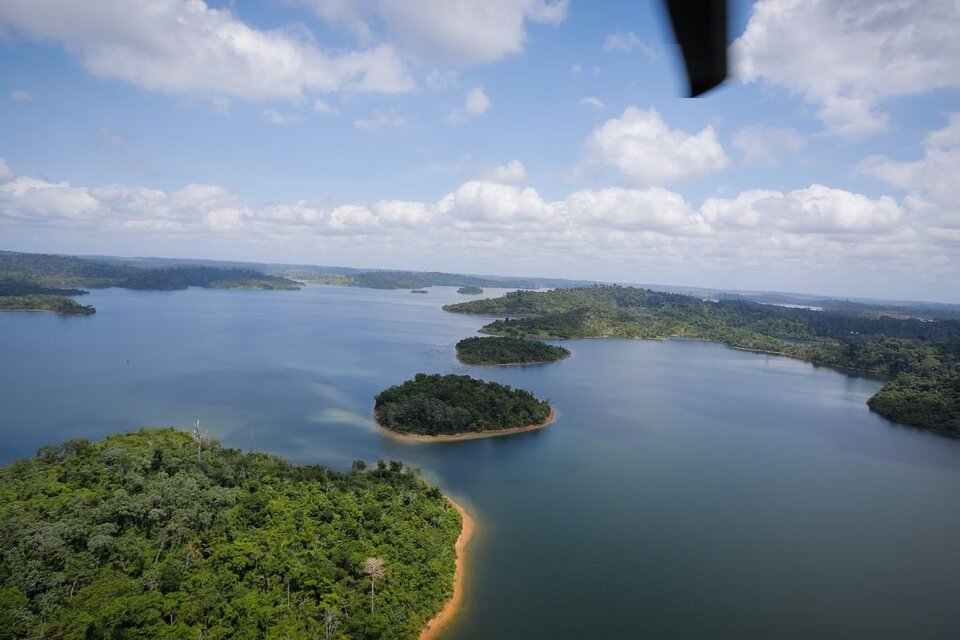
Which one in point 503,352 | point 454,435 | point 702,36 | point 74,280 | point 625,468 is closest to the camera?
point 702,36

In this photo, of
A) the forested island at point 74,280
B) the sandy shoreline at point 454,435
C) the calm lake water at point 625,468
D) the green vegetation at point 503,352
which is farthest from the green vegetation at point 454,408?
the forested island at point 74,280

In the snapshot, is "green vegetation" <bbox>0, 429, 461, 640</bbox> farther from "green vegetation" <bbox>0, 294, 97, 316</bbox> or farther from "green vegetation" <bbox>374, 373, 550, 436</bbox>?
"green vegetation" <bbox>0, 294, 97, 316</bbox>

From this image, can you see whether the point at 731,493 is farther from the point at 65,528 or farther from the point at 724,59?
the point at 724,59

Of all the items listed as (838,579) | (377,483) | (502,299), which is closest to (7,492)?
(377,483)

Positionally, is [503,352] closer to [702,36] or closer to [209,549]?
[209,549]

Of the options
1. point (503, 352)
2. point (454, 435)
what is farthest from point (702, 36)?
point (503, 352)

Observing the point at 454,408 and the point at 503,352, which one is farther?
the point at 503,352
